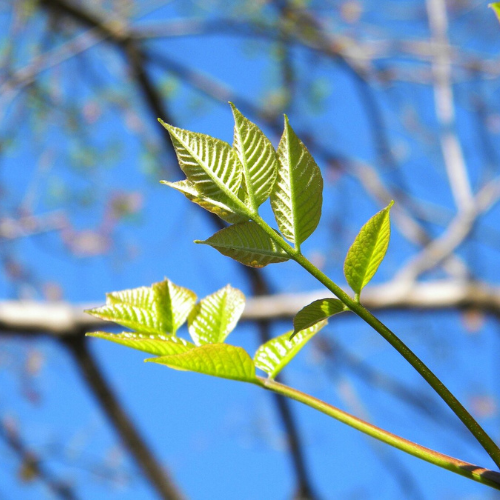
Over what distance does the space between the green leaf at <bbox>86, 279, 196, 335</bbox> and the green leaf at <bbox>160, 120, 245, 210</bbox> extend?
0.10 m

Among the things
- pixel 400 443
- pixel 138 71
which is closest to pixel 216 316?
pixel 400 443

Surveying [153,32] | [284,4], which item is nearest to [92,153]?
[153,32]

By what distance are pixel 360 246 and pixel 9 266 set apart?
2817mm

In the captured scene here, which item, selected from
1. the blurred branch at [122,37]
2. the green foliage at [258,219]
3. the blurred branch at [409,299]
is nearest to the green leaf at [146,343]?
the green foliage at [258,219]

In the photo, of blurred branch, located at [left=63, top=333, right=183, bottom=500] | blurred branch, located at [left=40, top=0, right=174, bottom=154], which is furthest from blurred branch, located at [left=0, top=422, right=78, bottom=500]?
blurred branch, located at [left=40, top=0, right=174, bottom=154]

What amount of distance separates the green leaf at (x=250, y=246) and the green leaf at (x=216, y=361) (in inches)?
2.0

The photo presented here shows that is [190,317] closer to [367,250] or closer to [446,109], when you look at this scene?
[367,250]

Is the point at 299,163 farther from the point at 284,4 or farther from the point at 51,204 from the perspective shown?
the point at 51,204

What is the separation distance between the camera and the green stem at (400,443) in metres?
0.25

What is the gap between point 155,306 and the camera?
35 cm

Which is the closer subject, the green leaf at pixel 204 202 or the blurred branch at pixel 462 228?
the green leaf at pixel 204 202

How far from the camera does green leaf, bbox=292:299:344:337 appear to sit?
28 cm

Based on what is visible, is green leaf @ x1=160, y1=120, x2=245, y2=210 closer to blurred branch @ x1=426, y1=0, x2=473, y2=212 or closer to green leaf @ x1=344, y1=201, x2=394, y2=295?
green leaf @ x1=344, y1=201, x2=394, y2=295

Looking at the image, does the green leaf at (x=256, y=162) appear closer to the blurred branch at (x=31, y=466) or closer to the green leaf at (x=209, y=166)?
the green leaf at (x=209, y=166)
